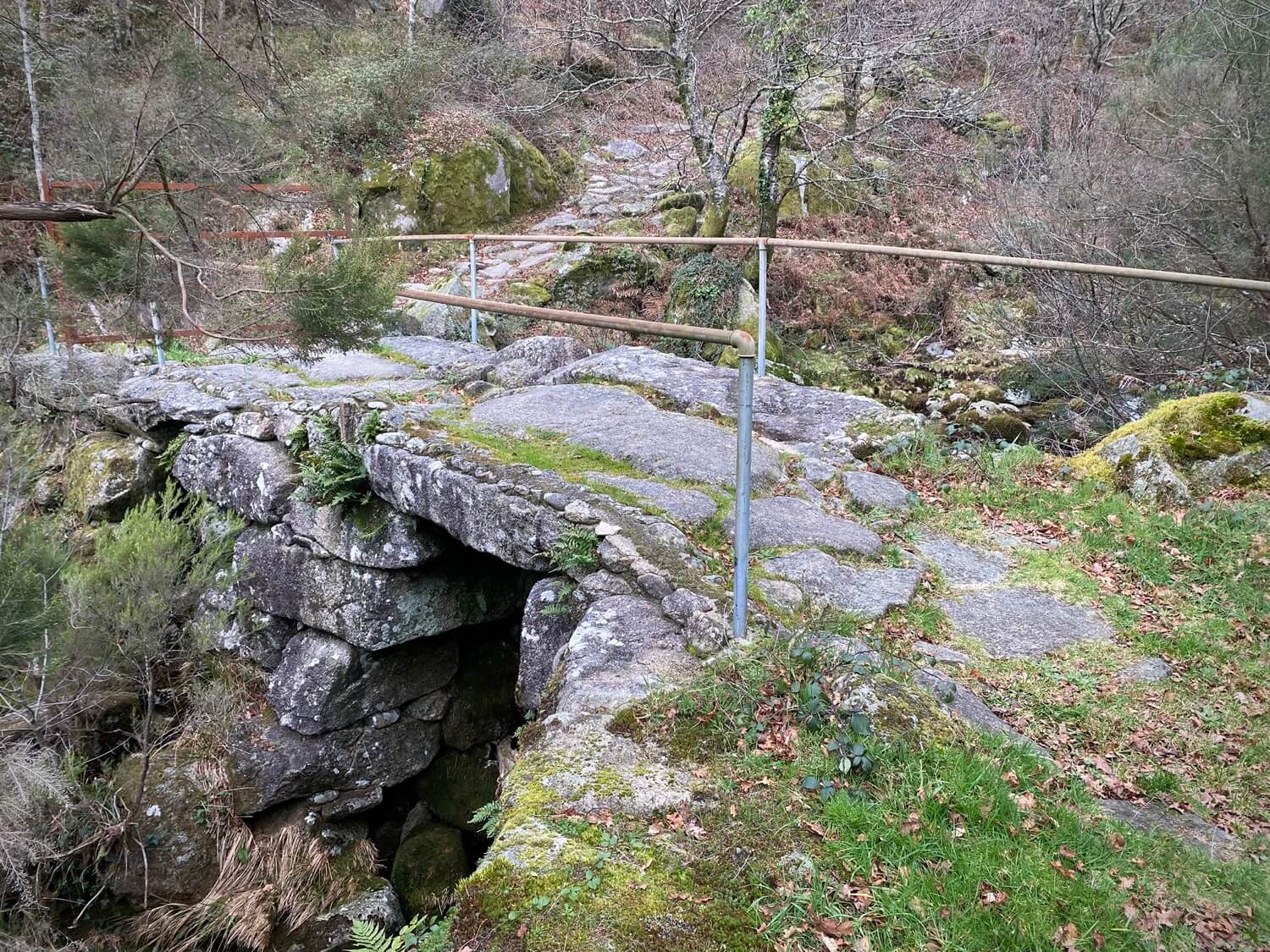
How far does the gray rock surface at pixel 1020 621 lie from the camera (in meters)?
3.58

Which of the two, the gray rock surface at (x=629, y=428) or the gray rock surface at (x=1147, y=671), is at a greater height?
the gray rock surface at (x=629, y=428)

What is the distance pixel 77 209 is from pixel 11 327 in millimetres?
3524

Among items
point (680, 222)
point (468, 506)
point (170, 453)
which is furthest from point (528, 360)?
point (680, 222)

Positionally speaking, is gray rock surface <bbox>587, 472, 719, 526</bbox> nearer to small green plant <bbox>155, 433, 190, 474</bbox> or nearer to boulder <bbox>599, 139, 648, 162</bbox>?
small green plant <bbox>155, 433, 190, 474</bbox>

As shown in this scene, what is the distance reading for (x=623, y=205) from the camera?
14.4 metres

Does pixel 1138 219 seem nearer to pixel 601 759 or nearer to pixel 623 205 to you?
pixel 601 759

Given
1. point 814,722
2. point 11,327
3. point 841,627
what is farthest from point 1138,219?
point 11,327

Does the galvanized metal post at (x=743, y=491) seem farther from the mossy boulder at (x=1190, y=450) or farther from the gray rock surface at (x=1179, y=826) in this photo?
the mossy boulder at (x=1190, y=450)

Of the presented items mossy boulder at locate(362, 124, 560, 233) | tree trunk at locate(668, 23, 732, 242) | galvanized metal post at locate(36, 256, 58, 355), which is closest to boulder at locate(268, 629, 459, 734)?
galvanized metal post at locate(36, 256, 58, 355)

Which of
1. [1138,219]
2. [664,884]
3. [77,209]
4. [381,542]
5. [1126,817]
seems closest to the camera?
[664,884]

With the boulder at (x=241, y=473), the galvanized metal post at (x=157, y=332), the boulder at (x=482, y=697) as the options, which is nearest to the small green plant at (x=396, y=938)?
the boulder at (x=482, y=697)

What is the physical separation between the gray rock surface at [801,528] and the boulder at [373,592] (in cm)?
201

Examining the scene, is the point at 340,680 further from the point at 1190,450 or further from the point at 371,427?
the point at 1190,450

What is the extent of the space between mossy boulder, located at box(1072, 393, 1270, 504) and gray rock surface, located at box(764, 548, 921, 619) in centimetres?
180
